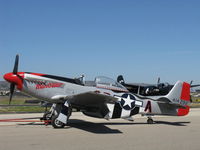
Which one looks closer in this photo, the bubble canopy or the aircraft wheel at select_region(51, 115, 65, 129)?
the aircraft wheel at select_region(51, 115, 65, 129)

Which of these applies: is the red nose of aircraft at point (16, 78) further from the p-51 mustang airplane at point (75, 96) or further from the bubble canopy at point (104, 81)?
the bubble canopy at point (104, 81)

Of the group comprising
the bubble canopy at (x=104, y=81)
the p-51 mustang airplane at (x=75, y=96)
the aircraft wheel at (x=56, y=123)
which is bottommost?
the aircraft wheel at (x=56, y=123)

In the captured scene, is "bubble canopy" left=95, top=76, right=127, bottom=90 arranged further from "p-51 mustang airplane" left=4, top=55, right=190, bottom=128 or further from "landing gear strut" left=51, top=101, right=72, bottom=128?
"landing gear strut" left=51, top=101, right=72, bottom=128

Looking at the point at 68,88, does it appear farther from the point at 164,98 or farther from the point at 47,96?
the point at 164,98

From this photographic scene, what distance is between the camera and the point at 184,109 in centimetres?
1157

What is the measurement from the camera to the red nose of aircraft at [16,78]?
9.36 m

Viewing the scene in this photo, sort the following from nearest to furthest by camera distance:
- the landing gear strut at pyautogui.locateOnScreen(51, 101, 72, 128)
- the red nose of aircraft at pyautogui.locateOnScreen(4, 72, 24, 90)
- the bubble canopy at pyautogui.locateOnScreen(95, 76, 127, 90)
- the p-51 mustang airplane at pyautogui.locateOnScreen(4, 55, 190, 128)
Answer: the landing gear strut at pyautogui.locateOnScreen(51, 101, 72, 128)
the p-51 mustang airplane at pyautogui.locateOnScreen(4, 55, 190, 128)
the red nose of aircraft at pyautogui.locateOnScreen(4, 72, 24, 90)
the bubble canopy at pyautogui.locateOnScreen(95, 76, 127, 90)

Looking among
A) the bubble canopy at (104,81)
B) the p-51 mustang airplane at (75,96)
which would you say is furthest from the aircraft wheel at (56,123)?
the bubble canopy at (104,81)

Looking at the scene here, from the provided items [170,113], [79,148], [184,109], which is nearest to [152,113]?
[170,113]

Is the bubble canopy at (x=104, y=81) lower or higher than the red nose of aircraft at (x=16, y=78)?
higher

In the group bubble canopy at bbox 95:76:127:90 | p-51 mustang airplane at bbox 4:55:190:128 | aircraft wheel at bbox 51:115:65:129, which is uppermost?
bubble canopy at bbox 95:76:127:90

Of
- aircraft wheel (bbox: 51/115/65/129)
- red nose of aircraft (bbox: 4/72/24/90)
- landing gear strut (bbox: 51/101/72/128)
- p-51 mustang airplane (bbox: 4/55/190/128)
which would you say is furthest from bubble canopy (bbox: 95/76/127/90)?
red nose of aircraft (bbox: 4/72/24/90)

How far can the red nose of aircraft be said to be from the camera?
9.36 m

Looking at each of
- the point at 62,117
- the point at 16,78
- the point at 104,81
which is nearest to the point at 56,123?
the point at 62,117
